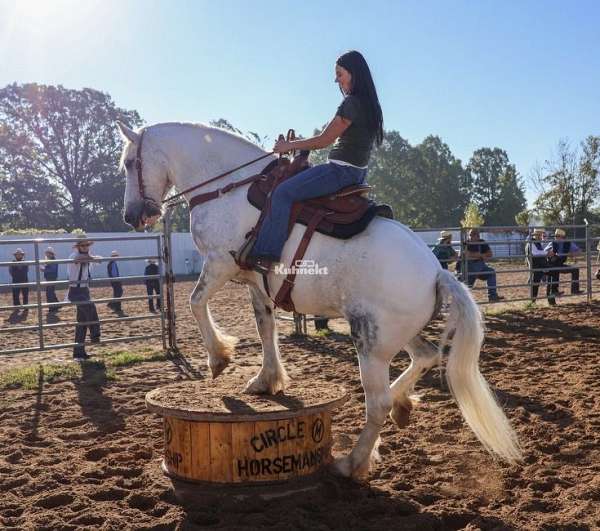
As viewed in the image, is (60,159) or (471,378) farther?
(60,159)

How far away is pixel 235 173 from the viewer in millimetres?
4512

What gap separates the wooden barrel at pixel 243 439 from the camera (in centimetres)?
372

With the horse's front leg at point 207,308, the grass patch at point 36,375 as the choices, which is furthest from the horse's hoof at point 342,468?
the grass patch at point 36,375

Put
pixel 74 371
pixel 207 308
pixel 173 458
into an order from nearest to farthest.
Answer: pixel 173 458 < pixel 207 308 < pixel 74 371

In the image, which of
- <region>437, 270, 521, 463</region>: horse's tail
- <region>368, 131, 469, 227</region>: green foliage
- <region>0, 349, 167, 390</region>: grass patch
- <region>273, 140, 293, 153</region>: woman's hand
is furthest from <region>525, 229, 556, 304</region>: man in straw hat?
<region>368, 131, 469, 227</region>: green foliage

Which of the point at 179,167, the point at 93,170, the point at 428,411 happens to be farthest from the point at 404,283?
the point at 93,170

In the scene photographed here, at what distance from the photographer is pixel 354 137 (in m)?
4.07

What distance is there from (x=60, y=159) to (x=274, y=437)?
53.4m

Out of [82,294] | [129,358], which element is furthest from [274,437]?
[82,294]

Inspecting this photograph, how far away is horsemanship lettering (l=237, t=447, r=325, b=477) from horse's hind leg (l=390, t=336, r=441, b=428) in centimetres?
69

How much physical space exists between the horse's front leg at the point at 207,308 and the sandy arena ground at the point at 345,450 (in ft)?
2.97

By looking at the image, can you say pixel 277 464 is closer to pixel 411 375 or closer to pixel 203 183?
pixel 411 375

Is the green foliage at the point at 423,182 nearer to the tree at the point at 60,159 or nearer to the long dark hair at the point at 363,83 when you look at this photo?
the tree at the point at 60,159

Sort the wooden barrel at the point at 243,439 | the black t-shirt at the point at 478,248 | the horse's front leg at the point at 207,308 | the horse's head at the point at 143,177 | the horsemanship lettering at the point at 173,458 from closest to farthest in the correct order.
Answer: the wooden barrel at the point at 243,439, the horsemanship lettering at the point at 173,458, the horse's front leg at the point at 207,308, the horse's head at the point at 143,177, the black t-shirt at the point at 478,248
